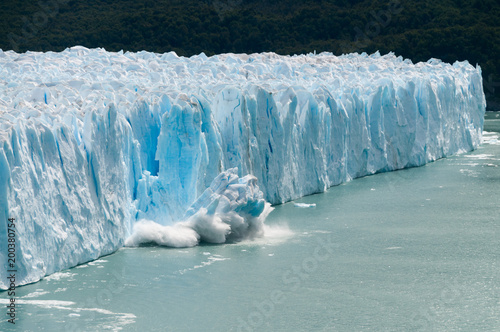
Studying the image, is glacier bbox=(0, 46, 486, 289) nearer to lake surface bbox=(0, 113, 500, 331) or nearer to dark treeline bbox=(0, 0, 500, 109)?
lake surface bbox=(0, 113, 500, 331)

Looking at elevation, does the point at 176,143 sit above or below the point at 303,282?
above

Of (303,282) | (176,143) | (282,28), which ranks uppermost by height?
(282,28)

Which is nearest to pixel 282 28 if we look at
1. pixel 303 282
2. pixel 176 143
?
pixel 176 143

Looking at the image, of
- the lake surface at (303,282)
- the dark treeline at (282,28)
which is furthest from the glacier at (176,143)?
the dark treeline at (282,28)

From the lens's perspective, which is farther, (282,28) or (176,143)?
(282,28)

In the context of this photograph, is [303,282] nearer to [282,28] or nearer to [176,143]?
[176,143]

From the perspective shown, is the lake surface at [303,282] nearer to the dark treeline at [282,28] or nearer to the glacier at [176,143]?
the glacier at [176,143]

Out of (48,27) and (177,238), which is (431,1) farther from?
(177,238)
